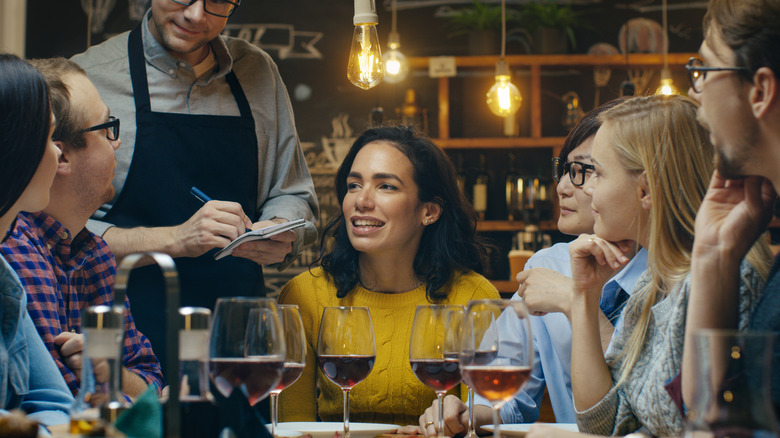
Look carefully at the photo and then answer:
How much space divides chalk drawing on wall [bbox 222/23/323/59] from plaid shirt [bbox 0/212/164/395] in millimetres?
3187

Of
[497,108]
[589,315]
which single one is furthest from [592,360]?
[497,108]

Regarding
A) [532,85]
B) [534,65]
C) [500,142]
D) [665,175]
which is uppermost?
[534,65]

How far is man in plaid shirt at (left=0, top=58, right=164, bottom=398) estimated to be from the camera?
5.36ft

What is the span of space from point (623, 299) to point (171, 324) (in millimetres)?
1453

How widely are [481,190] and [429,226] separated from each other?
2227 mm

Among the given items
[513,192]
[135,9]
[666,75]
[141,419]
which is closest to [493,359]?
[141,419]

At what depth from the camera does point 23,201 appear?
130 cm

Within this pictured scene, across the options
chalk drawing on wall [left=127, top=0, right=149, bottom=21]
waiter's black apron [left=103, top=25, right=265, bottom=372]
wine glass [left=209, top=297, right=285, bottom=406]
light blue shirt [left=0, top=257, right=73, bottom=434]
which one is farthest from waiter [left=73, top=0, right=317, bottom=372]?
chalk drawing on wall [left=127, top=0, right=149, bottom=21]

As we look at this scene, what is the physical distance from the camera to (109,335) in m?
0.81

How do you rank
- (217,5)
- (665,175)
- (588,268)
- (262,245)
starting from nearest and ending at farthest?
(588,268), (665,175), (262,245), (217,5)

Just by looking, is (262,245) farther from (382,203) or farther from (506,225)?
(506,225)

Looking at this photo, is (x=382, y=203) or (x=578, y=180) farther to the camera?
(x=382, y=203)

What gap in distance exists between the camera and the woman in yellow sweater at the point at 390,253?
2105mm

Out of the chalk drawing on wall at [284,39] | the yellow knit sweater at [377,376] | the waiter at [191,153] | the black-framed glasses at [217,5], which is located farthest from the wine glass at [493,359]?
the chalk drawing on wall at [284,39]
